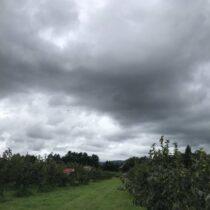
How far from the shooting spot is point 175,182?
30.7 feet

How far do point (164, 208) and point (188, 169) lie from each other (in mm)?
1166

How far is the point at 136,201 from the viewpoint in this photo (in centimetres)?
1141

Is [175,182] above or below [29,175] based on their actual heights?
below

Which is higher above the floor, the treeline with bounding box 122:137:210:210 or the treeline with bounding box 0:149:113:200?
the treeline with bounding box 0:149:113:200

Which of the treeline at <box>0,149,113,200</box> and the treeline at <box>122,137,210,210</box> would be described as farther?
the treeline at <box>0,149,113,200</box>

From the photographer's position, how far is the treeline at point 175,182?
8664mm

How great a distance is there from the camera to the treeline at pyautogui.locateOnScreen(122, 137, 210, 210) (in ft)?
28.4

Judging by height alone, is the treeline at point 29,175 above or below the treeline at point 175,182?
above

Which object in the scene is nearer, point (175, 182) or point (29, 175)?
point (175, 182)

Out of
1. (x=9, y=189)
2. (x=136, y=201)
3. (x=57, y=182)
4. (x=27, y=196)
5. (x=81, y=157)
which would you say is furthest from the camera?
(x=81, y=157)

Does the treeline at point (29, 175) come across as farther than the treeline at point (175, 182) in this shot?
Yes

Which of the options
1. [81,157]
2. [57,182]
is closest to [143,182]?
[57,182]

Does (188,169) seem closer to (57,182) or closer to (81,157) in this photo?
(57,182)

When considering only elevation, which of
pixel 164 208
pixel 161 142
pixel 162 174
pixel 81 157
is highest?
pixel 81 157
